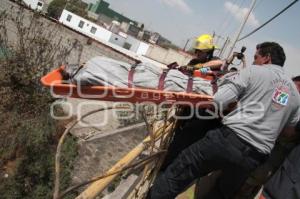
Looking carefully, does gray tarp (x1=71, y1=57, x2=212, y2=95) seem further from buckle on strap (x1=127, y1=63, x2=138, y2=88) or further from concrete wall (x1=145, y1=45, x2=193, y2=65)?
concrete wall (x1=145, y1=45, x2=193, y2=65)

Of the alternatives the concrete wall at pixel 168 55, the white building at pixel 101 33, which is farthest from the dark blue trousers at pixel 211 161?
the white building at pixel 101 33

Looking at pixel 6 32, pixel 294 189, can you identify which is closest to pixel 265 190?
pixel 294 189

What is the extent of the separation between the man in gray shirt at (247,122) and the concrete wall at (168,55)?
117 ft

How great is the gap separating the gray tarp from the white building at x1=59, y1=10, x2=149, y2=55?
160 ft

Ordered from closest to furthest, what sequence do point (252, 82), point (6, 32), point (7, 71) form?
1. point (252, 82)
2. point (7, 71)
3. point (6, 32)

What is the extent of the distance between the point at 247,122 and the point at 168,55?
4044cm

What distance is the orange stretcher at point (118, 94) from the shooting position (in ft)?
10.0

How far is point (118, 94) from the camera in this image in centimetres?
318

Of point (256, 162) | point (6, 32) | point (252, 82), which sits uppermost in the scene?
point (252, 82)

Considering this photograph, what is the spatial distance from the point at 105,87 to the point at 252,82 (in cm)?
121

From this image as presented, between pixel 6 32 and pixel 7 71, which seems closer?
pixel 7 71

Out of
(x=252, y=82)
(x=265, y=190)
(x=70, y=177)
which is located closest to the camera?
(x=252, y=82)

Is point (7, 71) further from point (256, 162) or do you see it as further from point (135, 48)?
point (135, 48)

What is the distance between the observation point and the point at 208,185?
4508 millimetres
